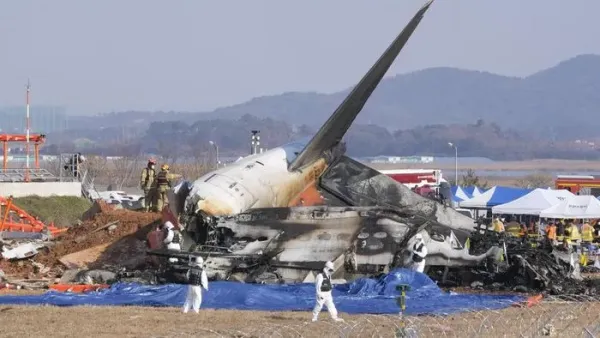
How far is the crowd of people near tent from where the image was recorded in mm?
44312

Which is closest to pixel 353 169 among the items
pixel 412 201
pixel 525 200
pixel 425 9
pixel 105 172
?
pixel 412 201

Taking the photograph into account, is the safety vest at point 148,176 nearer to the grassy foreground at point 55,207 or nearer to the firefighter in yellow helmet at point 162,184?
the firefighter in yellow helmet at point 162,184

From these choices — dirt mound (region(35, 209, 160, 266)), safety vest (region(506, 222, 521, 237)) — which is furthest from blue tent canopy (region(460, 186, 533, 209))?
dirt mound (region(35, 209, 160, 266))

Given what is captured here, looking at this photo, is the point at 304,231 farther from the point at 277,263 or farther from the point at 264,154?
the point at 264,154

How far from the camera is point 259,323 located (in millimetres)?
22688

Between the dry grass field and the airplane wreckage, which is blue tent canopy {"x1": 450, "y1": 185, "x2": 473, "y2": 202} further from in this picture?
the dry grass field

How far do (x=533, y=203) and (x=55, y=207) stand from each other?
28412 mm

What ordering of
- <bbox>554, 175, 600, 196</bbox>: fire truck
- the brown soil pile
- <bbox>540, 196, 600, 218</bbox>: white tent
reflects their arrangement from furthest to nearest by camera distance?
1. <bbox>554, 175, 600, 196</bbox>: fire truck
2. <bbox>540, 196, 600, 218</bbox>: white tent
3. the brown soil pile

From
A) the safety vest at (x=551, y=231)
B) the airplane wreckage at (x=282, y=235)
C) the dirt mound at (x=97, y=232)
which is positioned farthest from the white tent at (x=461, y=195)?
the airplane wreckage at (x=282, y=235)

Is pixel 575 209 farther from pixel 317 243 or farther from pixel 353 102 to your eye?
pixel 317 243

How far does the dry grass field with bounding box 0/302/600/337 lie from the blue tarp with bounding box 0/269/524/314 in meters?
1.14

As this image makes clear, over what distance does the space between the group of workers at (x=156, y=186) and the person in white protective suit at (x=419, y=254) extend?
40.5 feet

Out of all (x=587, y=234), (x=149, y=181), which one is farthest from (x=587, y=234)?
(x=149, y=181)

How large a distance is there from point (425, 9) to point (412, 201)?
21.2ft
